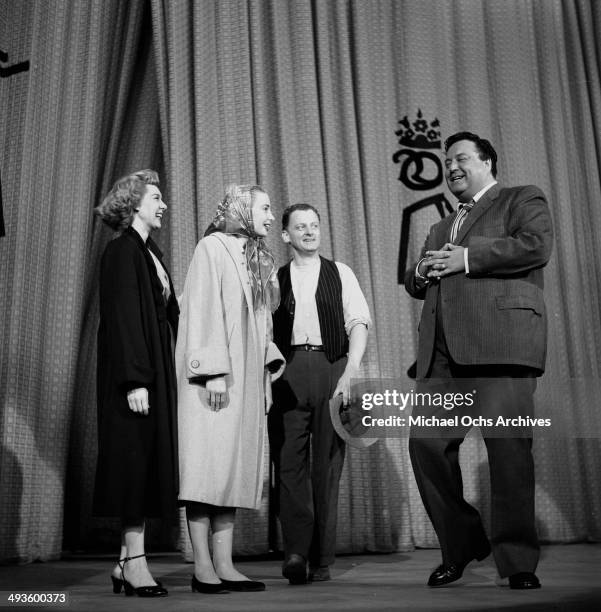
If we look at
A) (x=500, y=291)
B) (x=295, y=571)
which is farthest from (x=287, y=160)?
(x=295, y=571)

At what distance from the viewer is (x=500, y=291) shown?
2197mm

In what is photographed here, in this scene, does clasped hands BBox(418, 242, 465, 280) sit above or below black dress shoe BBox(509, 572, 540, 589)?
above

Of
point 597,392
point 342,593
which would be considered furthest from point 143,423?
point 597,392

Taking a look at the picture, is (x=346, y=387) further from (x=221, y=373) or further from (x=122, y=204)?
(x=122, y=204)

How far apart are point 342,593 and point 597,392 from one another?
6.46ft

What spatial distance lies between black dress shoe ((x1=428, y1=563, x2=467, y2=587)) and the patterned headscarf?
0.85m

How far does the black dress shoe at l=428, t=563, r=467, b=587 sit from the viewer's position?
84.4 inches

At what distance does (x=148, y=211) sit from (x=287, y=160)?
1258 mm

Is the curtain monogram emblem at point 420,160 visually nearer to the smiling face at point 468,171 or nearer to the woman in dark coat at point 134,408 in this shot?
the smiling face at point 468,171

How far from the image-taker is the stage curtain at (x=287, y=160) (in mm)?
3148

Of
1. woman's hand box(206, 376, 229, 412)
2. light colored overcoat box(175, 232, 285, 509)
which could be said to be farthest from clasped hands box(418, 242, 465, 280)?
woman's hand box(206, 376, 229, 412)

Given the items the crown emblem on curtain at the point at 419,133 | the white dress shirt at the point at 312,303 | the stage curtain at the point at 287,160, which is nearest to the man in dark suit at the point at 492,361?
the white dress shirt at the point at 312,303

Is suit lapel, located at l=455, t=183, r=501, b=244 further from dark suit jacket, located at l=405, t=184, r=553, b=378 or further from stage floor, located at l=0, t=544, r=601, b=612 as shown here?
stage floor, located at l=0, t=544, r=601, b=612

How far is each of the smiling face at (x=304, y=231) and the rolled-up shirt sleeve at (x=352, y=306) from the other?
0.47 ft
